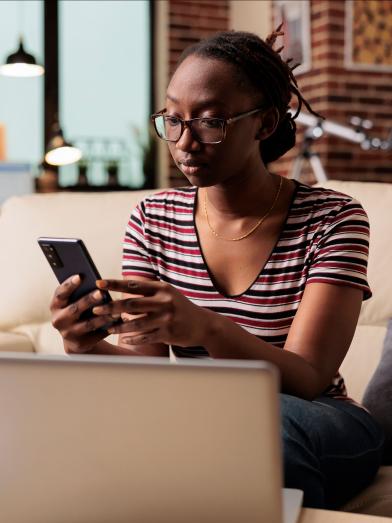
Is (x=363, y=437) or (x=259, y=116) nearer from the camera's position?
(x=363, y=437)

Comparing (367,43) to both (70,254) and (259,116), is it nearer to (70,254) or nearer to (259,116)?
(259,116)

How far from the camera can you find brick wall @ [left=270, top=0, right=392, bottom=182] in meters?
5.09

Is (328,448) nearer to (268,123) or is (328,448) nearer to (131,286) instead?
(131,286)

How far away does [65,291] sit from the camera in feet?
3.49

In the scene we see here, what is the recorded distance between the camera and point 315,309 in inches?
49.5

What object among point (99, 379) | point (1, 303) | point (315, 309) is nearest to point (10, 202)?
point (1, 303)

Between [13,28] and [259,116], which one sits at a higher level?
[13,28]

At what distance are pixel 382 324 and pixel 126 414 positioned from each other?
4.17 feet

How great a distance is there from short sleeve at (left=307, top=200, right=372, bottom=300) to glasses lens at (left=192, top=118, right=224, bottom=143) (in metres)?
0.24

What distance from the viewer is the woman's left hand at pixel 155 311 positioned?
0.97 meters

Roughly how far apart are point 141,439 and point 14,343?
1454 mm

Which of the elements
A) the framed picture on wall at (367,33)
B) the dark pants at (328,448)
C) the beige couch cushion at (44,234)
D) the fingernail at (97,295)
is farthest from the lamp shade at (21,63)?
the fingernail at (97,295)

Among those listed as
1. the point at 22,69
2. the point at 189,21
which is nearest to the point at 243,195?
the point at 22,69

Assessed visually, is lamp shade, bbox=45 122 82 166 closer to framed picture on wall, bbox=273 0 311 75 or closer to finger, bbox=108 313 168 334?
framed picture on wall, bbox=273 0 311 75
